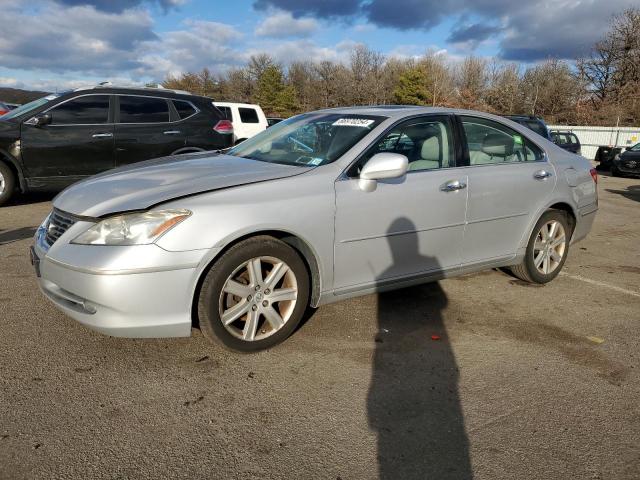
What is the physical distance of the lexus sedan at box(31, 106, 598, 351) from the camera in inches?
113

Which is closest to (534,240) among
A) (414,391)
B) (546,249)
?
(546,249)

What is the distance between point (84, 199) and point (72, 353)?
38.1 inches

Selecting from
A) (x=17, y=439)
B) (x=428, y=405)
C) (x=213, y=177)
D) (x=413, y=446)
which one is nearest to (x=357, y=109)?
(x=213, y=177)

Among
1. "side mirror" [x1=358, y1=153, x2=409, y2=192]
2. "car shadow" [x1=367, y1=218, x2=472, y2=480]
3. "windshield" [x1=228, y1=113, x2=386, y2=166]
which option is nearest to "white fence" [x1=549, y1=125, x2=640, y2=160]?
"windshield" [x1=228, y1=113, x2=386, y2=166]

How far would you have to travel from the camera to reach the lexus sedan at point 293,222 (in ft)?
9.39

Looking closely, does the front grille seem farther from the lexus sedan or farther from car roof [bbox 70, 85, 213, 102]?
car roof [bbox 70, 85, 213, 102]

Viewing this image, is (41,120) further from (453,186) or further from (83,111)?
(453,186)

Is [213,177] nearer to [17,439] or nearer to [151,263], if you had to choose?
[151,263]

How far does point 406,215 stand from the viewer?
12.0 ft

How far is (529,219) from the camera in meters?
4.54

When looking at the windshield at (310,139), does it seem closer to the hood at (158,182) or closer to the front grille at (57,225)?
the hood at (158,182)

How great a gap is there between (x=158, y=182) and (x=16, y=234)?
3766mm

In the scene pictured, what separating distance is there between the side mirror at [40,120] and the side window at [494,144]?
615cm

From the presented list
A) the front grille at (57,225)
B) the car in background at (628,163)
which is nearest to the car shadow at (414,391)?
the front grille at (57,225)
